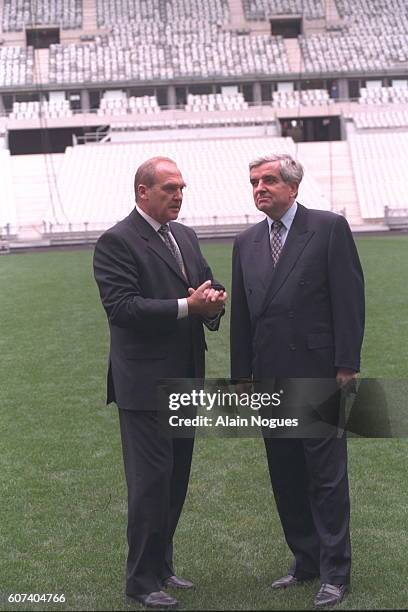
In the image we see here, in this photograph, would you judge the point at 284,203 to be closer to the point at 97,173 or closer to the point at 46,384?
the point at 46,384

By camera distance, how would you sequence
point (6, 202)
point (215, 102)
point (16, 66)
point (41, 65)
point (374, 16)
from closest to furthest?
point (6, 202) < point (215, 102) < point (16, 66) < point (41, 65) < point (374, 16)

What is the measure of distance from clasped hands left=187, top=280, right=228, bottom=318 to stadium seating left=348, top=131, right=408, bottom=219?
104 feet

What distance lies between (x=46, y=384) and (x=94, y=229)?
2463cm

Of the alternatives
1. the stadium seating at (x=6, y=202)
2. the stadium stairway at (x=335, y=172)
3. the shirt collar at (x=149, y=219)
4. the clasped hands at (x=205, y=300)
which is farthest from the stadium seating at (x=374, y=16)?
the clasped hands at (x=205, y=300)

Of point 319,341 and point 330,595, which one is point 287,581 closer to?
point 330,595

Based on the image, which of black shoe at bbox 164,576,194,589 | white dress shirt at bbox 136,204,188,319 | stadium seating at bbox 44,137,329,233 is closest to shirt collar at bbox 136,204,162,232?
white dress shirt at bbox 136,204,188,319

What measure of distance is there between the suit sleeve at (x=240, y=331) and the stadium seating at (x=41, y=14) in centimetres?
5655

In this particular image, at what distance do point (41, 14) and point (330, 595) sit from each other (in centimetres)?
5856

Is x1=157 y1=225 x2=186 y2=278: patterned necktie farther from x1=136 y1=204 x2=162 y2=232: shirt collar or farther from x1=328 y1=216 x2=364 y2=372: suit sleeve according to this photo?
x1=328 y1=216 x2=364 y2=372: suit sleeve

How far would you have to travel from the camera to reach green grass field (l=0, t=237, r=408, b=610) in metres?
4.70

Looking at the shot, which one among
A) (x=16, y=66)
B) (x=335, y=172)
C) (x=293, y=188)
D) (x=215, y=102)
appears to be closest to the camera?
(x=293, y=188)

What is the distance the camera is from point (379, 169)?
40.5 metres

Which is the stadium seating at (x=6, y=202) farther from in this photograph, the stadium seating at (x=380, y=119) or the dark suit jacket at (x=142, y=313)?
the dark suit jacket at (x=142, y=313)

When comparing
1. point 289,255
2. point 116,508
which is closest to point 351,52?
point 116,508
